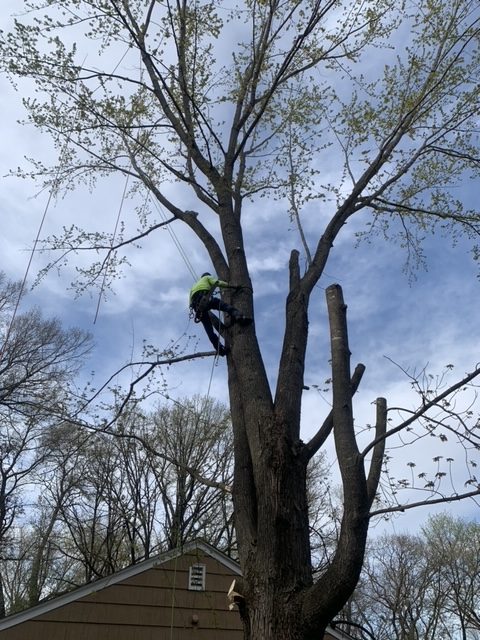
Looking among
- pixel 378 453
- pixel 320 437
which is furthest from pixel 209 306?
pixel 378 453

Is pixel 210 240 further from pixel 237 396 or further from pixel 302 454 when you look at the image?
pixel 302 454

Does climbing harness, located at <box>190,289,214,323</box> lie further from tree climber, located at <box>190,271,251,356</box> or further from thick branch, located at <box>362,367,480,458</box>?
thick branch, located at <box>362,367,480,458</box>

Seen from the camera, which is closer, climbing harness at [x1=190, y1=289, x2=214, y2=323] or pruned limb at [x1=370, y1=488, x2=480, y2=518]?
pruned limb at [x1=370, y1=488, x2=480, y2=518]

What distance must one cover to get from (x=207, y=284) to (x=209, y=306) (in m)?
0.30

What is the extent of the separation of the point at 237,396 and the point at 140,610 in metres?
6.72

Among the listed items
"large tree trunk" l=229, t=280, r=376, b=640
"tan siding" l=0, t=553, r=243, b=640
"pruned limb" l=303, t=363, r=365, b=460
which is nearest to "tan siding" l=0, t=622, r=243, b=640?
"tan siding" l=0, t=553, r=243, b=640

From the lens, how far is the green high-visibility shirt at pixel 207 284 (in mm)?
4991

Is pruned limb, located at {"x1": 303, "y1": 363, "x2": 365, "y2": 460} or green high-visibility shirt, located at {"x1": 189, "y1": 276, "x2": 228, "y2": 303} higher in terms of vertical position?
green high-visibility shirt, located at {"x1": 189, "y1": 276, "x2": 228, "y2": 303}

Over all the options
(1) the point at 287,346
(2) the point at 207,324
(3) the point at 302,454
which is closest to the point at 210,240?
(2) the point at 207,324

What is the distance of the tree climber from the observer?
470 centimetres

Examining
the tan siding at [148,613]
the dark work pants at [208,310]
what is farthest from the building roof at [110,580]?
the dark work pants at [208,310]

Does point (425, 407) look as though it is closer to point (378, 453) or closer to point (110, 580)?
point (378, 453)

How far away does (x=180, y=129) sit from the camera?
5934 mm

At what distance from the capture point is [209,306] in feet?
17.1
